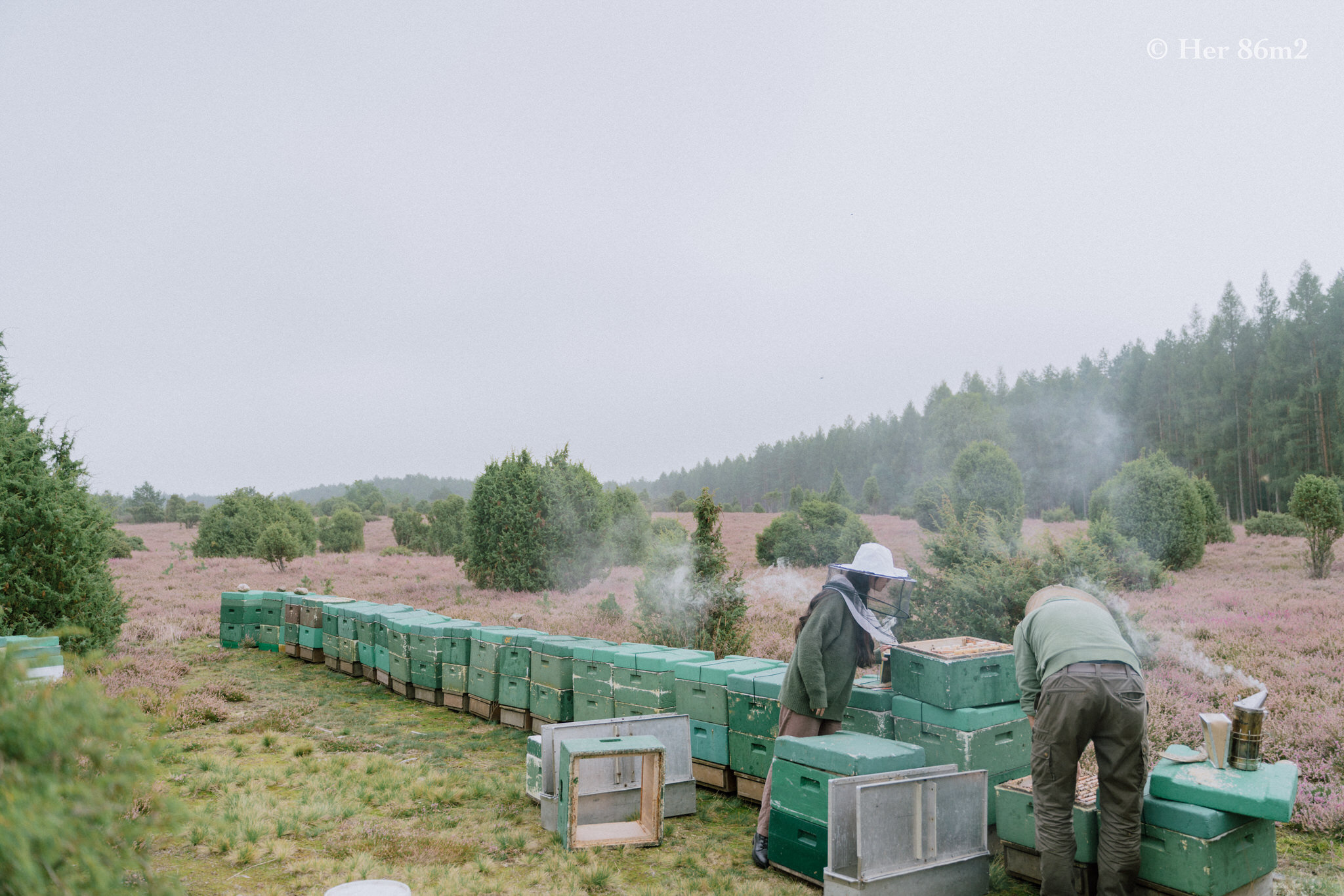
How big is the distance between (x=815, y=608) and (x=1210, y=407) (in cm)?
5761

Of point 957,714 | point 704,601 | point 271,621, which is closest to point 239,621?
point 271,621

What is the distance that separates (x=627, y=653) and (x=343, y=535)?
4551 cm

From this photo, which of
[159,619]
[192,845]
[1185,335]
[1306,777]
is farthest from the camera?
[1185,335]

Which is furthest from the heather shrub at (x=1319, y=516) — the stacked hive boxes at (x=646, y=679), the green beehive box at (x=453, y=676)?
the green beehive box at (x=453, y=676)

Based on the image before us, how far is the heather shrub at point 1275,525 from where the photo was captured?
1309 inches

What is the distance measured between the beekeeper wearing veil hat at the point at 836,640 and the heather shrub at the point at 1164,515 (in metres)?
20.5

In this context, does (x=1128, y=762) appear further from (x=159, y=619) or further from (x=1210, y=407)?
(x=1210, y=407)

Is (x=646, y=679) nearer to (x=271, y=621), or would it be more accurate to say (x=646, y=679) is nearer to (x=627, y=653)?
(x=627, y=653)

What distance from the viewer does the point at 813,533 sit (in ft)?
97.6

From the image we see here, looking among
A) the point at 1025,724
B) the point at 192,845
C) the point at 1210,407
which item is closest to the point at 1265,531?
the point at 1210,407

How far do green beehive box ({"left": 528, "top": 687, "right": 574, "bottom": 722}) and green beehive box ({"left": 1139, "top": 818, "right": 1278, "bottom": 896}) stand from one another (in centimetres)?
585

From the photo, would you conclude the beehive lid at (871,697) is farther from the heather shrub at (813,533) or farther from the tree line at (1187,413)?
the tree line at (1187,413)

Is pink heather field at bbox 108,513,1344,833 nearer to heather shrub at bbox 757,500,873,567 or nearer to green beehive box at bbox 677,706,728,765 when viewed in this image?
heather shrub at bbox 757,500,873,567

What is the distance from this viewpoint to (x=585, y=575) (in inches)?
977
